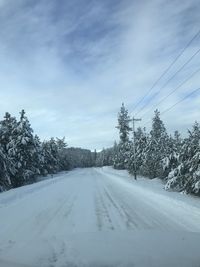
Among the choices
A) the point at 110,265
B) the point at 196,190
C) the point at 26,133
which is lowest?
the point at 110,265

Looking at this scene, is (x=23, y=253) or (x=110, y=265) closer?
(x=110, y=265)

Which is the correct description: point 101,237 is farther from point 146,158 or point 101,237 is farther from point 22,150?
point 146,158

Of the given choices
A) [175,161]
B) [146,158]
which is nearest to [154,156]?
[146,158]

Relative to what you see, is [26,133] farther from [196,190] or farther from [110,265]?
[110,265]

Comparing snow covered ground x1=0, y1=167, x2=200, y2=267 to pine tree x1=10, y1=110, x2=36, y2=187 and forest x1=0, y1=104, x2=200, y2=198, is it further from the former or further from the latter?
pine tree x1=10, y1=110, x2=36, y2=187

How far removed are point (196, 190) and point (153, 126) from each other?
73463 millimetres

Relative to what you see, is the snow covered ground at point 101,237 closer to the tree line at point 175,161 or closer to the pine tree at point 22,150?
the tree line at point 175,161

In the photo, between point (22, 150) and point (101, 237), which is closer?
point (101, 237)

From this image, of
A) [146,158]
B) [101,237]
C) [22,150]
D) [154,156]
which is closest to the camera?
[101,237]

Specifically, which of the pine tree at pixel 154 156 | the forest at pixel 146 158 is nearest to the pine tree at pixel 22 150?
the forest at pixel 146 158

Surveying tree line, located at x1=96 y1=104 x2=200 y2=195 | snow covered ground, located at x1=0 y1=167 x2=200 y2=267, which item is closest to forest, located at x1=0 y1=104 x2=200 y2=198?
tree line, located at x1=96 y1=104 x2=200 y2=195

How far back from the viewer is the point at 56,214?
14.5 meters

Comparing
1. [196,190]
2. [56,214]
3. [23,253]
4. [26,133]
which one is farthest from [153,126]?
[23,253]

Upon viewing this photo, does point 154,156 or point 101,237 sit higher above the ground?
point 154,156
